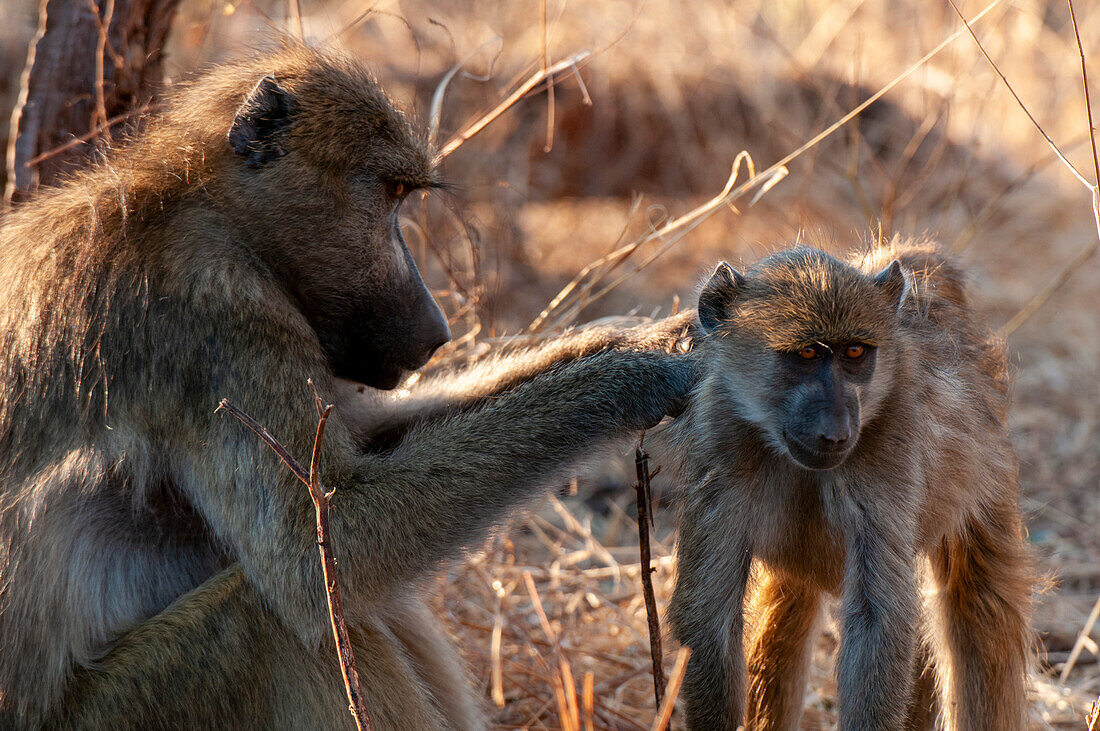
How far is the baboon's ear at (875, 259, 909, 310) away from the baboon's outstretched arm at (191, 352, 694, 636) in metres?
0.51

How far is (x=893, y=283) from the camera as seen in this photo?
266 cm

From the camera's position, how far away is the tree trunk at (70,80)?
12.1 feet

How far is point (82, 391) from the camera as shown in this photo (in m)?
2.59

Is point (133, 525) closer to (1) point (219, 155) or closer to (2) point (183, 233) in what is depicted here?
(2) point (183, 233)

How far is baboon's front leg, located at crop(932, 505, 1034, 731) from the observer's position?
2920mm

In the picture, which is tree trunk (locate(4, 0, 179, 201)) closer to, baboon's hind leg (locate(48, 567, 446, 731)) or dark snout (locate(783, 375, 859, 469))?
baboon's hind leg (locate(48, 567, 446, 731))

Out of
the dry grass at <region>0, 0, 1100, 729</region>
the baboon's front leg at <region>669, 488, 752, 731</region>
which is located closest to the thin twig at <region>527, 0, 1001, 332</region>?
the baboon's front leg at <region>669, 488, 752, 731</region>

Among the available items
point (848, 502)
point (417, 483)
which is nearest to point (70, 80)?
point (417, 483)

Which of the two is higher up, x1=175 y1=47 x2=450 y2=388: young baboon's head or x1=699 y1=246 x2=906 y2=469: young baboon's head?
x1=175 y1=47 x2=450 y2=388: young baboon's head

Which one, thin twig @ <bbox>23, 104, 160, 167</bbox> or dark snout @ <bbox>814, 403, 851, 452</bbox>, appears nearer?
dark snout @ <bbox>814, 403, 851, 452</bbox>

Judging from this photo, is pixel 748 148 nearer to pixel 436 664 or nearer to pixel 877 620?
pixel 436 664

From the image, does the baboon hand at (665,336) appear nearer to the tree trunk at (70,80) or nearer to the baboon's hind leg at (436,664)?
the baboon's hind leg at (436,664)

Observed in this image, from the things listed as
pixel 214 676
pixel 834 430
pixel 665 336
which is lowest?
pixel 214 676

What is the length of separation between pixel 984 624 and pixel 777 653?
540mm
